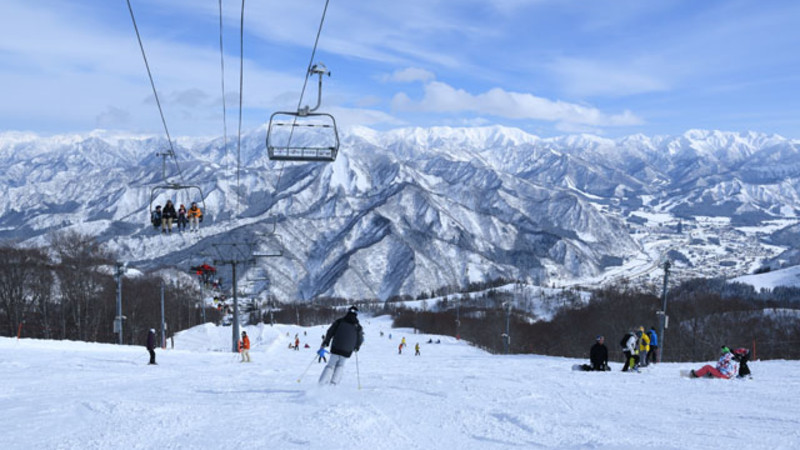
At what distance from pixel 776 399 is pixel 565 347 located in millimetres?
110664

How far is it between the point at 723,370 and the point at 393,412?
42.9 feet

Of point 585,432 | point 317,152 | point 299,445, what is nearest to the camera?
point 299,445

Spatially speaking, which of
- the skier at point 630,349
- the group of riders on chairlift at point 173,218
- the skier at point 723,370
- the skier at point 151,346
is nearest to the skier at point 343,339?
the skier at point 723,370

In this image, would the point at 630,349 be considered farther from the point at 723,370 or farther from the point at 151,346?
the point at 151,346

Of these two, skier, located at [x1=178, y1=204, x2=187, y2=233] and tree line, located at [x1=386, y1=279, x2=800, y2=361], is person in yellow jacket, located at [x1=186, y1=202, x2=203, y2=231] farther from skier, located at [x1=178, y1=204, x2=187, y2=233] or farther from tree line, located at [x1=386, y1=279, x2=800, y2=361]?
tree line, located at [x1=386, y1=279, x2=800, y2=361]

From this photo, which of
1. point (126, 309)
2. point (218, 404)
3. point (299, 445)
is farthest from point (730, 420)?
point (126, 309)

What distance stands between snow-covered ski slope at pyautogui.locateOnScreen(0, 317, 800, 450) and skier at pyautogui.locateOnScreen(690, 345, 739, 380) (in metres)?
0.76

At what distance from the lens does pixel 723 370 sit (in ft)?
65.0

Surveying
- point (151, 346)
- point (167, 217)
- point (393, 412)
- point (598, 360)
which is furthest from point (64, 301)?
point (393, 412)

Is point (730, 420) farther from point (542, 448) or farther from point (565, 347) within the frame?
point (565, 347)

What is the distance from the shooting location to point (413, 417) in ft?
38.6

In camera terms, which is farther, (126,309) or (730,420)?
(126,309)

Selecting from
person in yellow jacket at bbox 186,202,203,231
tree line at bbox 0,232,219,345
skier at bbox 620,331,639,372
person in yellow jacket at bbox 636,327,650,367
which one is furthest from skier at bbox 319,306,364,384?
tree line at bbox 0,232,219,345

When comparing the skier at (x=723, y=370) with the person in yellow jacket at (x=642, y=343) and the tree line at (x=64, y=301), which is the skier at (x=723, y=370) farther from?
the tree line at (x=64, y=301)
